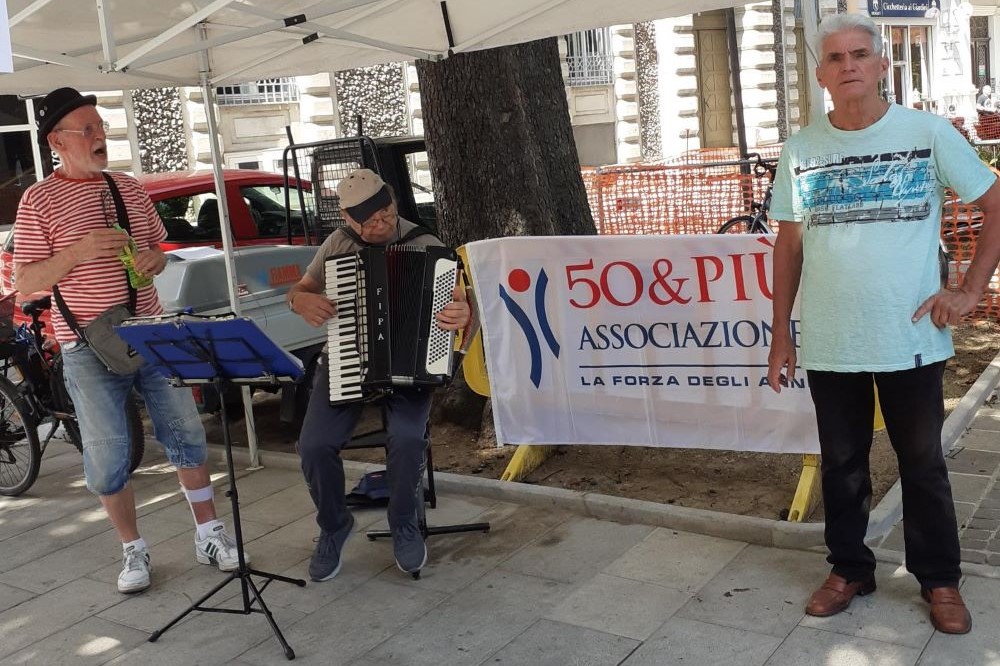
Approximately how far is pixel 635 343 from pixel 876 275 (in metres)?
1.81

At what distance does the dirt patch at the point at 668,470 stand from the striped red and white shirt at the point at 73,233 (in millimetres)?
2310

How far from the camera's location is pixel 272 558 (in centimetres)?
526

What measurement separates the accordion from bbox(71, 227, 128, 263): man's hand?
862 mm

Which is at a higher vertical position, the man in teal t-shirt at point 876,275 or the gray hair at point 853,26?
the gray hair at point 853,26

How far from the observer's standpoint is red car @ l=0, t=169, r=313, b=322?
8.58 m

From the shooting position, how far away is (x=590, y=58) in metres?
23.6

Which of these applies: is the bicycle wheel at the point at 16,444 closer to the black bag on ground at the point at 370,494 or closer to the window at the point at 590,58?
the black bag on ground at the point at 370,494

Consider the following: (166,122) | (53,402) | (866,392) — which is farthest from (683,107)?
(866,392)

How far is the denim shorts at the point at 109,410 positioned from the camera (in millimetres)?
4777

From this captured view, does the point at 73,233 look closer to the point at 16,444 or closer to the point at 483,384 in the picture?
the point at 483,384

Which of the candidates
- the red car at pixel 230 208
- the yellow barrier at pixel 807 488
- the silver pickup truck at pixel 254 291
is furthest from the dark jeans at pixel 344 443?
the red car at pixel 230 208

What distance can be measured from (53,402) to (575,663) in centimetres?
409

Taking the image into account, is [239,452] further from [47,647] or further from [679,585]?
[679,585]

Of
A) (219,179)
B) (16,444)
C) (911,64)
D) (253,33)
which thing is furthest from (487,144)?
(911,64)
